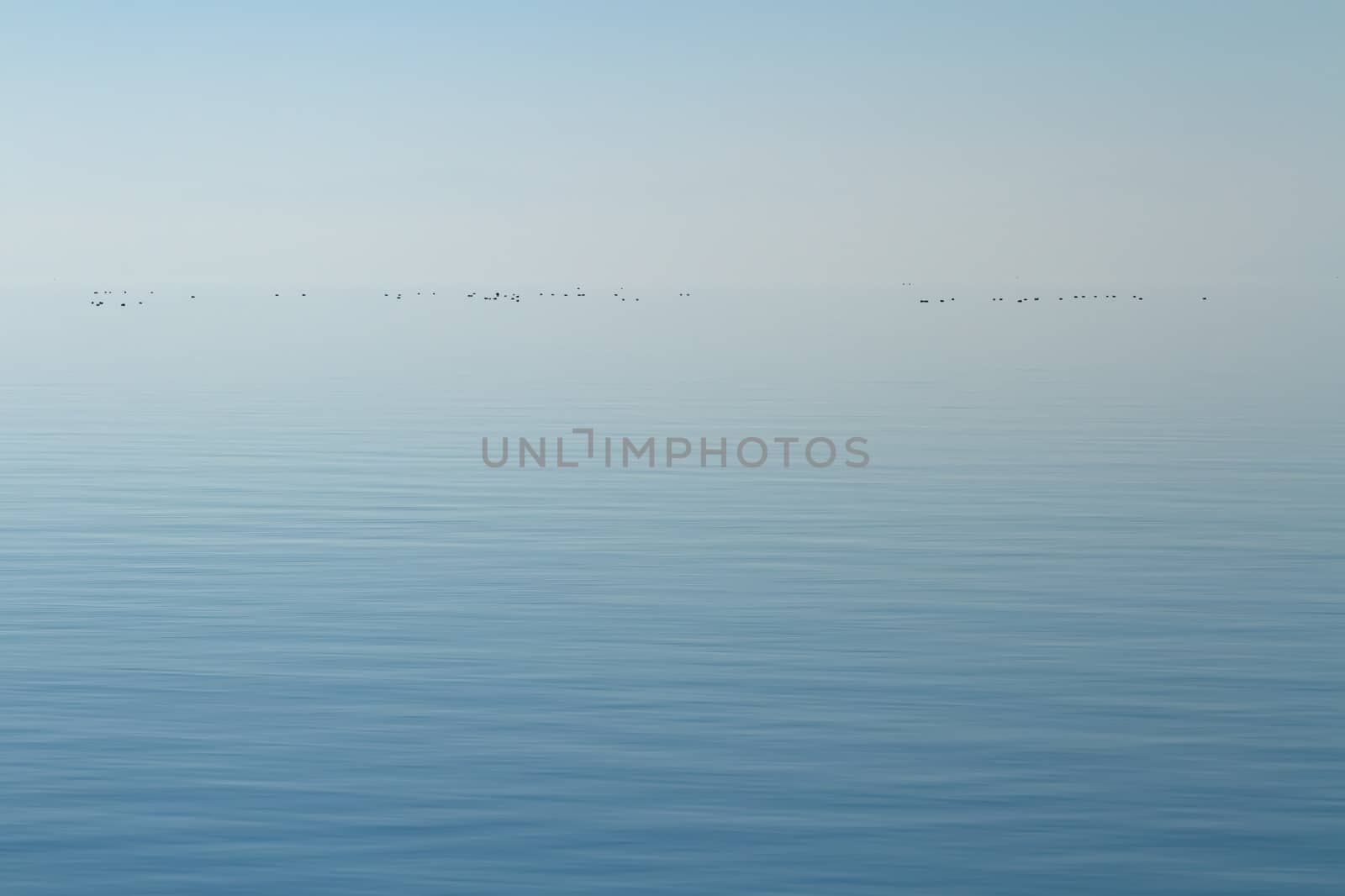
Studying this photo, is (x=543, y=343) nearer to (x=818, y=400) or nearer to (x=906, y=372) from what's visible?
(x=906, y=372)

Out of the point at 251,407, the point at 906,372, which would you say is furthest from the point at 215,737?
the point at 906,372

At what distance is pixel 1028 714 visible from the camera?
24.3 meters

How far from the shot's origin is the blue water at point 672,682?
747 inches

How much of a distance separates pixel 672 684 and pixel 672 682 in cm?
17

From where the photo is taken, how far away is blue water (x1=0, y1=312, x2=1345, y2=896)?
19.0 meters

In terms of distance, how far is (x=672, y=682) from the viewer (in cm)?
2608

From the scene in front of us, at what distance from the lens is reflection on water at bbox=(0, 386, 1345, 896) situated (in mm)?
18953

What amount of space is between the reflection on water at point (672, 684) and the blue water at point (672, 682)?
0.08 metres

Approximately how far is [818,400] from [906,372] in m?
19.0

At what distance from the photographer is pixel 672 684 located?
25906 mm

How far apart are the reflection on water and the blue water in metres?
0.08

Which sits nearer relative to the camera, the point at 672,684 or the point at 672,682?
the point at 672,684

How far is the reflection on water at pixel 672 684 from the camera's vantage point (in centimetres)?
1895

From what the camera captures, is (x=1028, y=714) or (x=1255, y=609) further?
(x=1255, y=609)
